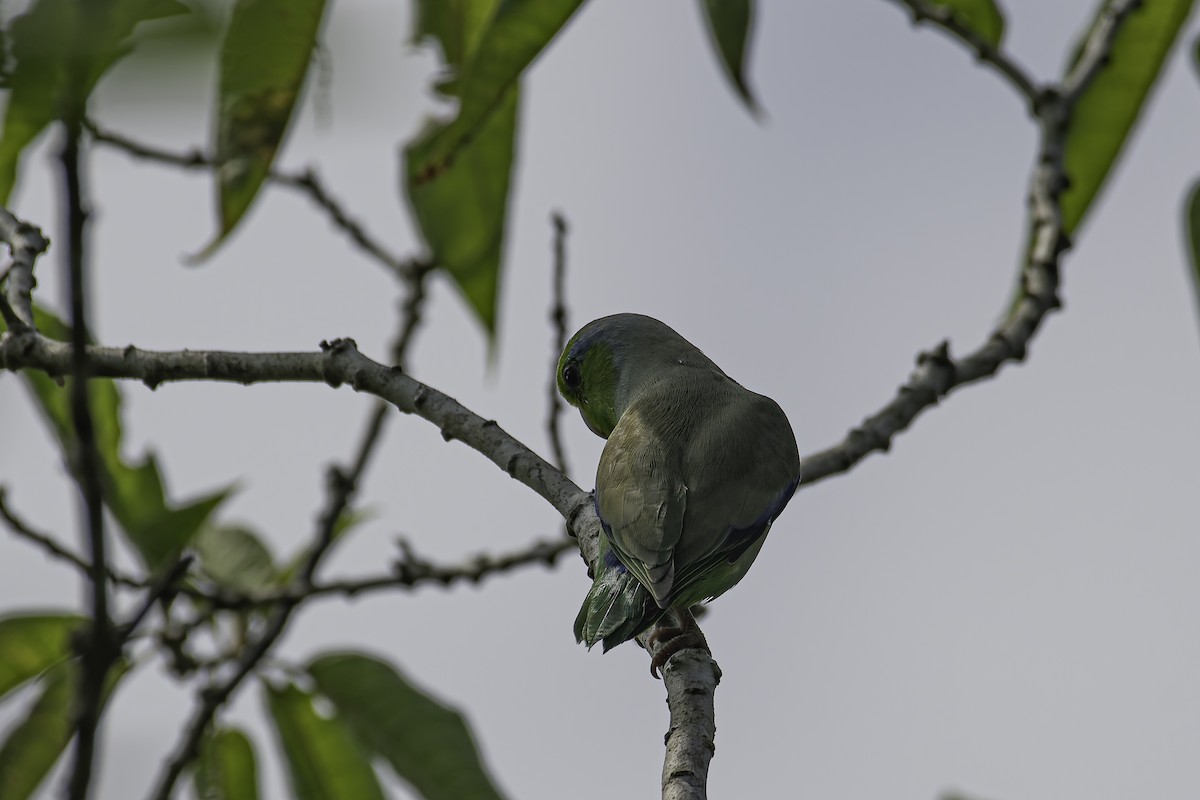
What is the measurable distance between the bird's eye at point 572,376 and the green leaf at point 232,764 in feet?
6.03

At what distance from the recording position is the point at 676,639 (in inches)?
116

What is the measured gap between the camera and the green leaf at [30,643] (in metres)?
4.25

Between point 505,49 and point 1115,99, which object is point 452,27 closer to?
point 505,49

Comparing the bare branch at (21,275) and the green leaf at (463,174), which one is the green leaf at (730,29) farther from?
the bare branch at (21,275)

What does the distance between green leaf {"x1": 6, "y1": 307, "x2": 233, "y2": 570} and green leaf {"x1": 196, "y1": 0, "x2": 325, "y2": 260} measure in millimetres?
725

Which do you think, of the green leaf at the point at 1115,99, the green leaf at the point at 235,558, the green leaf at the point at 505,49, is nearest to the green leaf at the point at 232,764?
the green leaf at the point at 235,558

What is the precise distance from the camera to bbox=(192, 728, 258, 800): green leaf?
471cm

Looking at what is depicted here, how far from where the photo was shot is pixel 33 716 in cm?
408

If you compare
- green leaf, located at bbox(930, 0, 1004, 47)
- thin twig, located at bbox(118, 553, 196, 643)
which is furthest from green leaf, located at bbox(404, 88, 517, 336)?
thin twig, located at bbox(118, 553, 196, 643)

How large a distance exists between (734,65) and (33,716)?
9.75 feet

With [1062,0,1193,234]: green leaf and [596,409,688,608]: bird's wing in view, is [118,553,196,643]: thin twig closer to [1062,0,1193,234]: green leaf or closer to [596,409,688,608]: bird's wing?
[596,409,688,608]: bird's wing

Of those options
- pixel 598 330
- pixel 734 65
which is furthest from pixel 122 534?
pixel 734 65

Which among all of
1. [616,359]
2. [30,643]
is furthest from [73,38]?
[30,643]

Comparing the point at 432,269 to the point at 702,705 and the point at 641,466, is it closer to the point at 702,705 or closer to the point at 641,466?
Answer: the point at 641,466
